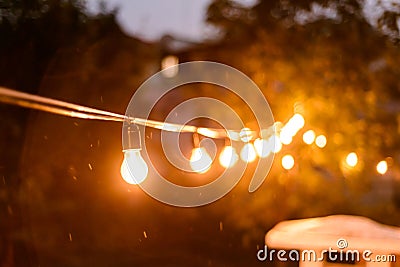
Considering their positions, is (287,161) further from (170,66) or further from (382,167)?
(170,66)

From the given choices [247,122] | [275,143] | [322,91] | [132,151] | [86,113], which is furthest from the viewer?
[247,122]

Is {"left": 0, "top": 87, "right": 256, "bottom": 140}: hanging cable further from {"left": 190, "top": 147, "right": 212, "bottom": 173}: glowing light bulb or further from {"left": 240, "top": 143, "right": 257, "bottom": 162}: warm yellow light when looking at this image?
{"left": 240, "top": 143, "right": 257, "bottom": 162}: warm yellow light

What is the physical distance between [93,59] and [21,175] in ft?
5.19

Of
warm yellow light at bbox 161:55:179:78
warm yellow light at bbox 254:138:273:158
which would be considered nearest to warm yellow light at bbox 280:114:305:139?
warm yellow light at bbox 254:138:273:158

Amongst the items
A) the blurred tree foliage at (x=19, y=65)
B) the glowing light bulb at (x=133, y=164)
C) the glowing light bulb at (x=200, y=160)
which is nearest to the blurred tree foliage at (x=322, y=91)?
the glowing light bulb at (x=200, y=160)

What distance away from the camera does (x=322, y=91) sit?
9312 millimetres

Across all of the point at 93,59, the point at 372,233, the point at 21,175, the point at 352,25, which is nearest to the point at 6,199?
the point at 21,175

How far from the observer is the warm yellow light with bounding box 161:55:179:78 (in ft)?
31.5

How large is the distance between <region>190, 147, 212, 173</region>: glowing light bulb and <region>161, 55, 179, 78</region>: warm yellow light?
1276 mm

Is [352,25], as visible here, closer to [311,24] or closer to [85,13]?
[311,24]

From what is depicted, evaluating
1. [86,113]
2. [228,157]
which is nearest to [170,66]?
[228,157]

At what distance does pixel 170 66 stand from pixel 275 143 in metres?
1.80

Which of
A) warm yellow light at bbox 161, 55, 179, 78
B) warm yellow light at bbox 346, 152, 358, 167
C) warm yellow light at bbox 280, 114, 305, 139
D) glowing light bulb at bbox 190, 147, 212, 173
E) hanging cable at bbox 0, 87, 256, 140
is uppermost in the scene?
warm yellow light at bbox 161, 55, 179, 78

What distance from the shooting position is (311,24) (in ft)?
30.3
